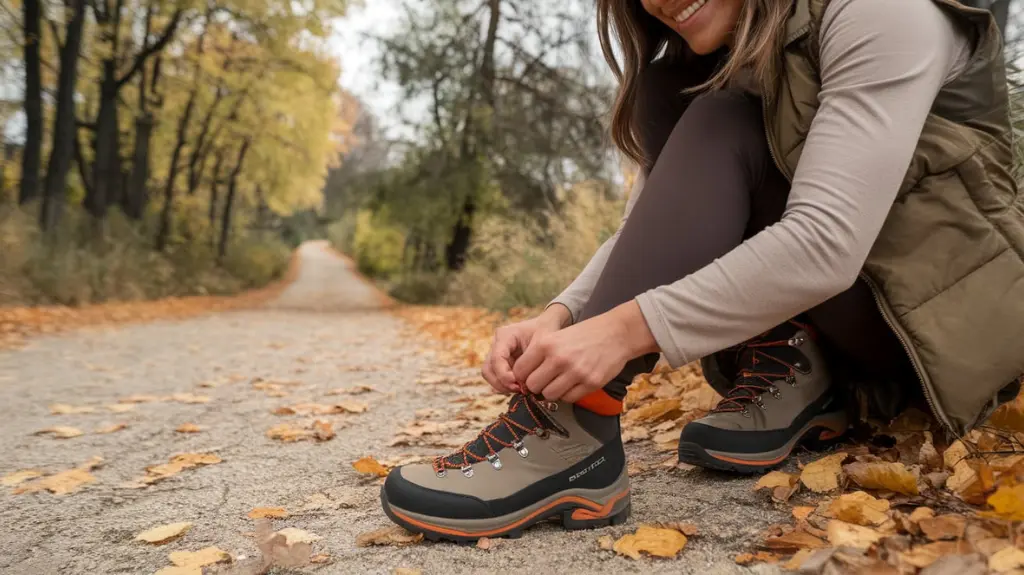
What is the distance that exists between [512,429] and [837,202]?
713 mm

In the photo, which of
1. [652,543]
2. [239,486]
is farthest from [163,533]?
[652,543]

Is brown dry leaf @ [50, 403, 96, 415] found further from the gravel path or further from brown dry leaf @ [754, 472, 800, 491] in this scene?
brown dry leaf @ [754, 472, 800, 491]

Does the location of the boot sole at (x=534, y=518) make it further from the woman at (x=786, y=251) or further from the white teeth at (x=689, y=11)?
the white teeth at (x=689, y=11)

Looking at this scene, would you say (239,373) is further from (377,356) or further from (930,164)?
(930,164)

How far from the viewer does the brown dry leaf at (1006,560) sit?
0.90 metres

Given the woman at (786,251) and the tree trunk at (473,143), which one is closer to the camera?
the woman at (786,251)

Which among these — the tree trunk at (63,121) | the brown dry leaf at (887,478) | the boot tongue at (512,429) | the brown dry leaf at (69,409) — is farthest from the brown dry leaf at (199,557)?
the tree trunk at (63,121)

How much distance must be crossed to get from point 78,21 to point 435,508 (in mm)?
9776

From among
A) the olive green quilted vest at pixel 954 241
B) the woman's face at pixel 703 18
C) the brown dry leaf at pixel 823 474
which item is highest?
the woman's face at pixel 703 18

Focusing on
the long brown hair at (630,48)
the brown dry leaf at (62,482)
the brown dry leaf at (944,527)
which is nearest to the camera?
the brown dry leaf at (944,527)

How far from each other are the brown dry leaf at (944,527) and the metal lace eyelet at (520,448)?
2.20 feet

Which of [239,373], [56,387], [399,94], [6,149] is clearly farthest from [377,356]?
[6,149]

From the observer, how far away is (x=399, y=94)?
38.6 ft

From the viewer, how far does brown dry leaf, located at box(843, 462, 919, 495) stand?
48.9 inches
